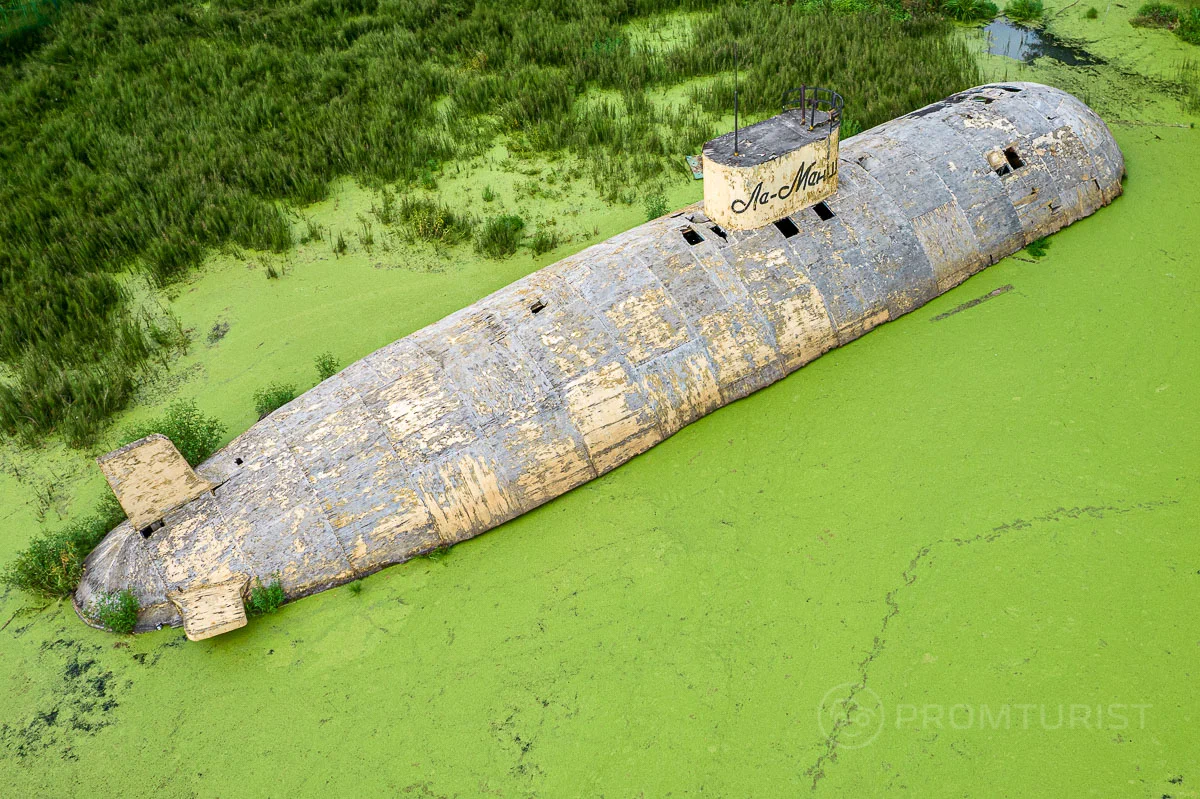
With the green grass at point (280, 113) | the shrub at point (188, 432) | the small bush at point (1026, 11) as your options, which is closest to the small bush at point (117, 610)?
the shrub at point (188, 432)

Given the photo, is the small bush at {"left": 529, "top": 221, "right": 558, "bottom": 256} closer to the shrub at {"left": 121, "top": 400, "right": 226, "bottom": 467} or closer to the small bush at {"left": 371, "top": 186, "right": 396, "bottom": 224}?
the small bush at {"left": 371, "top": 186, "right": 396, "bottom": 224}

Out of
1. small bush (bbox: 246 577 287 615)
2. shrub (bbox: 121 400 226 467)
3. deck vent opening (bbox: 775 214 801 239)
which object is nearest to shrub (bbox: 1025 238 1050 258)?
deck vent opening (bbox: 775 214 801 239)

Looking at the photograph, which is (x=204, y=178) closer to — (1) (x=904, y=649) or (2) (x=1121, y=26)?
(1) (x=904, y=649)

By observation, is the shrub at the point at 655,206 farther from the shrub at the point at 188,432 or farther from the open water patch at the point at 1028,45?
the open water patch at the point at 1028,45

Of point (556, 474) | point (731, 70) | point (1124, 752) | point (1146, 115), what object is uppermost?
point (731, 70)

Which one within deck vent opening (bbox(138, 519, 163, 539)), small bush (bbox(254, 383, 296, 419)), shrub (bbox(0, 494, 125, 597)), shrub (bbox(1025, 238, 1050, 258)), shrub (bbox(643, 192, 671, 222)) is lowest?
shrub (bbox(0, 494, 125, 597))

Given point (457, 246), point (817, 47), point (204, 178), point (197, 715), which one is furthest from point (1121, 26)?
point (197, 715)
